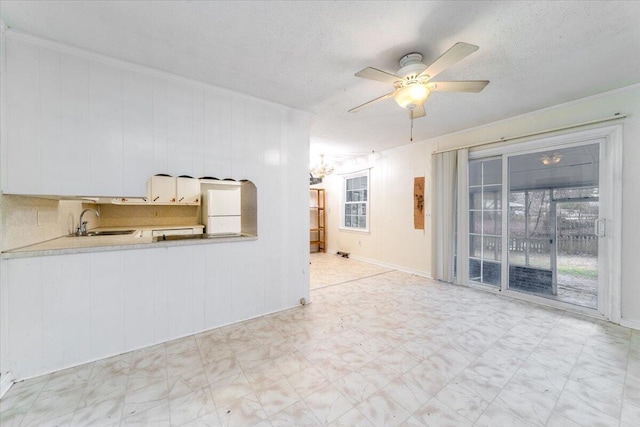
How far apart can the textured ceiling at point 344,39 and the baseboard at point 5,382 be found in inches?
96.5

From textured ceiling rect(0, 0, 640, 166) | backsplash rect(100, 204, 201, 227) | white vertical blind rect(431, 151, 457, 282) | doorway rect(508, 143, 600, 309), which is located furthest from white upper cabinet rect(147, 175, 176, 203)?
doorway rect(508, 143, 600, 309)

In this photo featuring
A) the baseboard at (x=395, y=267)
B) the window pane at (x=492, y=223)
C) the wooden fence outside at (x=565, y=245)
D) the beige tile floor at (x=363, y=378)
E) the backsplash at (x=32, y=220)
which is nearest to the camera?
the beige tile floor at (x=363, y=378)

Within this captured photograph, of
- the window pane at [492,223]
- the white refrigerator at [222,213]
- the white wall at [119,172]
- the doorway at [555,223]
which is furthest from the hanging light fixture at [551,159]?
the white refrigerator at [222,213]

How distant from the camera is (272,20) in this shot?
1.71 metres

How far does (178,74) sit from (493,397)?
12.0ft

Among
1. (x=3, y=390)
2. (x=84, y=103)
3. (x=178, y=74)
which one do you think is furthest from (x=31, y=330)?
(x=178, y=74)

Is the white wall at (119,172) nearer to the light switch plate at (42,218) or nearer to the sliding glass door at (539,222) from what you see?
the light switch plate at (42,218)

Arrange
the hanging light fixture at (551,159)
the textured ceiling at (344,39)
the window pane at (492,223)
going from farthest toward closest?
1. the window pane at (492,223)
2. the hanging light fixture at (551,159)
3. the textured ceiling at (344,39)

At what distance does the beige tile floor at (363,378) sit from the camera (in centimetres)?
151

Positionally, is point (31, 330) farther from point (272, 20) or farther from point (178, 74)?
point (272, 20)

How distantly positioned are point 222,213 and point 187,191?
2089 mm

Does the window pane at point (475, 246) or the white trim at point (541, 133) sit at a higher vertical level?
the white trim at point (541, 133)

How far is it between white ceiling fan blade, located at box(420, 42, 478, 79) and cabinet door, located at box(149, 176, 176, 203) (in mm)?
4004

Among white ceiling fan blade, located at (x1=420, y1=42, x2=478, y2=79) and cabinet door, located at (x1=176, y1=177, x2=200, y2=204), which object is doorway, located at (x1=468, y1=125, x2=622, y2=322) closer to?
white ceiling fan blade, located at (x1=420, y1=42, x2=478, y2=79)
